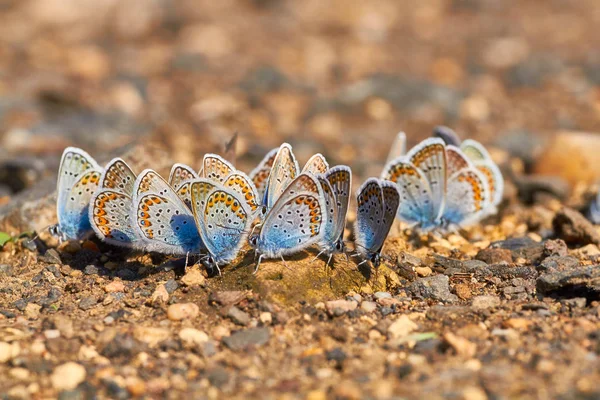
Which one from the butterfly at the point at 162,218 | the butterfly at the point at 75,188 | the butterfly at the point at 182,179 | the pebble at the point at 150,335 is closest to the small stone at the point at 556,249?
the butterfly at the point at 162,218

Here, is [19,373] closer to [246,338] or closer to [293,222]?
[246,338]

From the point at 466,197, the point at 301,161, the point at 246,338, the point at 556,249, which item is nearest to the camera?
the point at 246,338

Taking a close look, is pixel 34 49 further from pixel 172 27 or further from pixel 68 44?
pixel 172 27

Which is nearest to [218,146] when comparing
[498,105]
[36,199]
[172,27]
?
[36,199]

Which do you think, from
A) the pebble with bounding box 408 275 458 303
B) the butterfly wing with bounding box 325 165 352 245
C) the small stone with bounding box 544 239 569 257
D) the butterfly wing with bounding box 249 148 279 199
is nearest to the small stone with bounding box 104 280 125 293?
the butterfly wing with bounding box 249 148 279 199

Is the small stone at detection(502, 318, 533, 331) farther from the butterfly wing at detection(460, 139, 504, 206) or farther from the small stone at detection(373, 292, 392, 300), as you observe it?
the butterfly wing at detection(460, 139, 504, 206)

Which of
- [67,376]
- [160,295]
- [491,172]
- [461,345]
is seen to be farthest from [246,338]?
[491,172]
